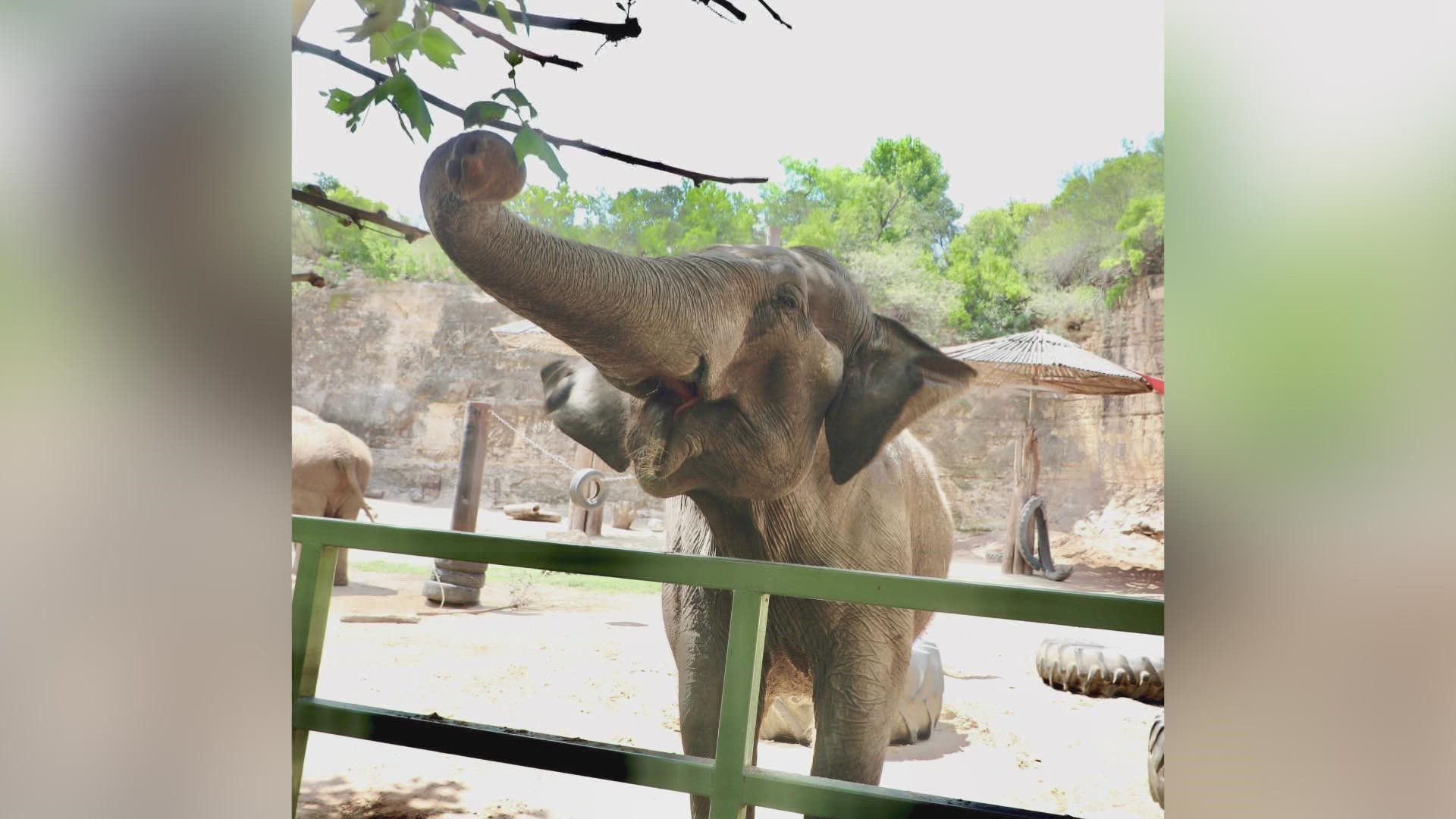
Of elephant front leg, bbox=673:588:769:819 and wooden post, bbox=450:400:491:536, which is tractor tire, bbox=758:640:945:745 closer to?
elephant front leg, bbox=673:588:769:819

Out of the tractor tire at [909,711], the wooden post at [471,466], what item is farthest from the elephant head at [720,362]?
the wooden post at [471,466]

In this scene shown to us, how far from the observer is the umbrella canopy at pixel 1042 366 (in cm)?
676

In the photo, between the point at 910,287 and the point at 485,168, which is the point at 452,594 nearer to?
the point at 485,168

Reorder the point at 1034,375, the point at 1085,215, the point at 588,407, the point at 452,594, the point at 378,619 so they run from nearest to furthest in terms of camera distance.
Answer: the point at 588,407 → the point at 452,594 → the point at 1034,375 → the point at 378,619 → the point at 1085,215

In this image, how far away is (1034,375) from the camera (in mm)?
7137

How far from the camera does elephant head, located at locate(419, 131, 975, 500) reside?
5.44 feet

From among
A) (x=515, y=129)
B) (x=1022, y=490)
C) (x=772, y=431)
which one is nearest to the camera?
(x=515, y=129)

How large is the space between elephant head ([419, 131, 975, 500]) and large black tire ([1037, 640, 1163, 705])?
3.14 meters

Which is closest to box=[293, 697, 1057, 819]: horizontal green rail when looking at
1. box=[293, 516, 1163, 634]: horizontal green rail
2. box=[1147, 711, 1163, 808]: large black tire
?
box=[293, 516, 1163, 634]: horizontal green rail

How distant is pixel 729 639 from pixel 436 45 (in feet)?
2.43

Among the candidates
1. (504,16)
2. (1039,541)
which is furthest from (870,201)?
(504,16)
